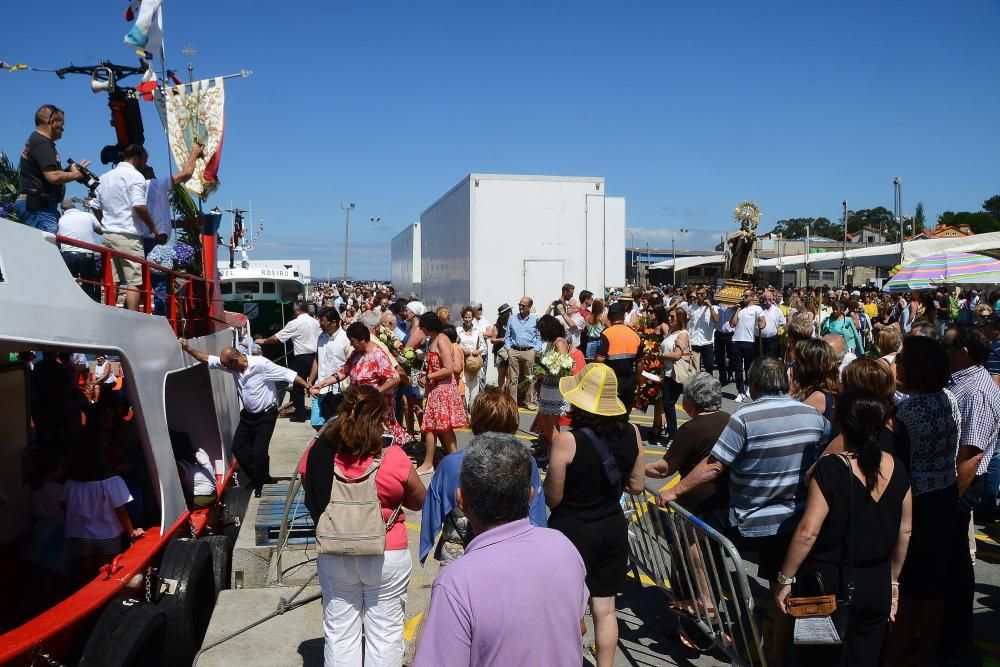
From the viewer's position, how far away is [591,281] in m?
14.7

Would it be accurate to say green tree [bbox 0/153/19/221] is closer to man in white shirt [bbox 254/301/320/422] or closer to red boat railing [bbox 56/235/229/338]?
red boat railing [bbox 56/235/229/338]

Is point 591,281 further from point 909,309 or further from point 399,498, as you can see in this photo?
point 399,498

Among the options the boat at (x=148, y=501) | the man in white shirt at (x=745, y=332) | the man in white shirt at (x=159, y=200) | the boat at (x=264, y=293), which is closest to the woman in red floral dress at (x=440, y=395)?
the boat at (x=148, y=501)

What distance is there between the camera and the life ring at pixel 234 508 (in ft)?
22.3

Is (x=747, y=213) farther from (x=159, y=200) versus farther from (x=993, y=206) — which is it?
(x=993, y=206)

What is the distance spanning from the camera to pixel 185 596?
15.2ft

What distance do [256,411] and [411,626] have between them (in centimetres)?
287

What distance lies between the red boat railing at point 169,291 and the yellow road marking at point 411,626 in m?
2.66

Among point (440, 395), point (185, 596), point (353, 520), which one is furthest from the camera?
point (440, 395)

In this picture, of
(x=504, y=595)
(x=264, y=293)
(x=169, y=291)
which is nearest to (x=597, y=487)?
(x=504, y=595)

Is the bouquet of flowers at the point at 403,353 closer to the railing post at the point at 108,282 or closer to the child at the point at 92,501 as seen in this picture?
the railing post at the point at 108,282

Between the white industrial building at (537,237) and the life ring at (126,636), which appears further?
the white industrial building at (537,237)

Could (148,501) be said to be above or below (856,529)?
below

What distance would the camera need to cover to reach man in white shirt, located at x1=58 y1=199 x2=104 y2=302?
19.9 ft
